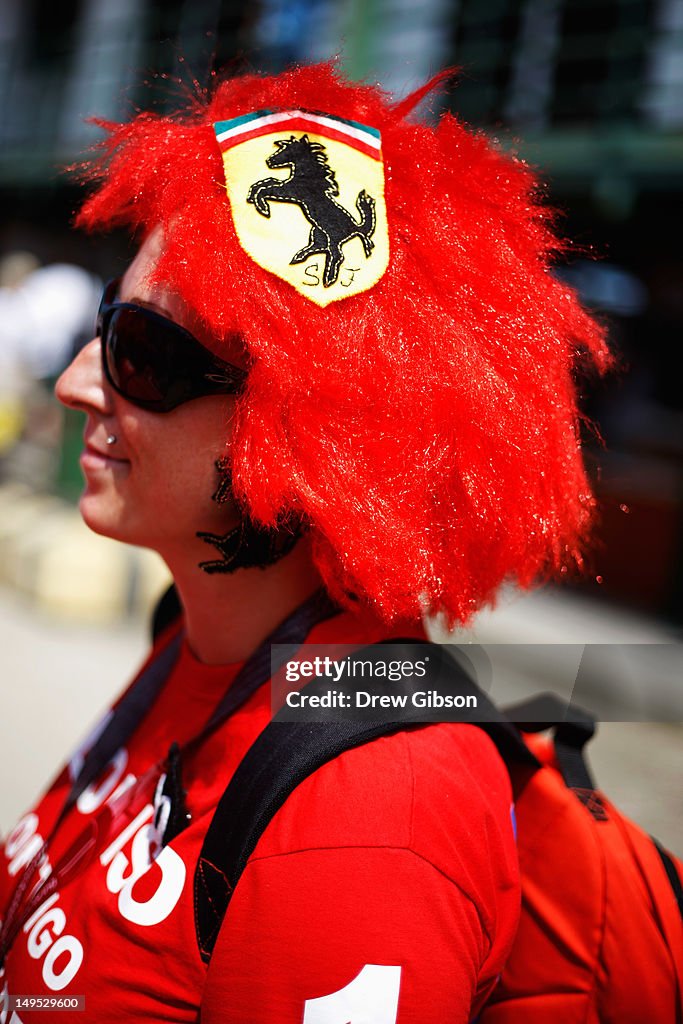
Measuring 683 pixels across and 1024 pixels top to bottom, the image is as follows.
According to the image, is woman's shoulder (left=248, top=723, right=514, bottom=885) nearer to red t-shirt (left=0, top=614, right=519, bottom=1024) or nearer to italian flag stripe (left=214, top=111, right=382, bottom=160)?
red t-shirt (left=0, top=614, right=519, bottom=1024)

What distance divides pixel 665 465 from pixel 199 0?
661cm

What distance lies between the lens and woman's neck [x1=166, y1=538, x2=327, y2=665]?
48.8 inches

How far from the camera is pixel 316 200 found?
1103 millimetres

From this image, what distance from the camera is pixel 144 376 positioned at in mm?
1169

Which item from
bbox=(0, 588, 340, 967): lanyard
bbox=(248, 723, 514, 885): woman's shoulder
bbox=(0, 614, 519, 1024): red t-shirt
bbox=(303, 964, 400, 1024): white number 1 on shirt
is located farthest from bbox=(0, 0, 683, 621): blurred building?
bbox=(303, 964, 400, 1024): white number 1 on shirt

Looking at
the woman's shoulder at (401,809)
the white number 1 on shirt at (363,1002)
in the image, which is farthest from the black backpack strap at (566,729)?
the white number 1 on shirt at (363,1002)

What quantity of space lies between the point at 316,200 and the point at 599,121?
5.54m

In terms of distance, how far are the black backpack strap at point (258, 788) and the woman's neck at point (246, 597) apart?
197mm

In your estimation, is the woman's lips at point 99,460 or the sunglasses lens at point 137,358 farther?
the woman's lips at point 99,460

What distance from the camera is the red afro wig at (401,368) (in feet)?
3.47

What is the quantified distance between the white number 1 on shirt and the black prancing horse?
32.3 inches

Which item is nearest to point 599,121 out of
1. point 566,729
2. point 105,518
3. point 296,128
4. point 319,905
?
point 296,128
